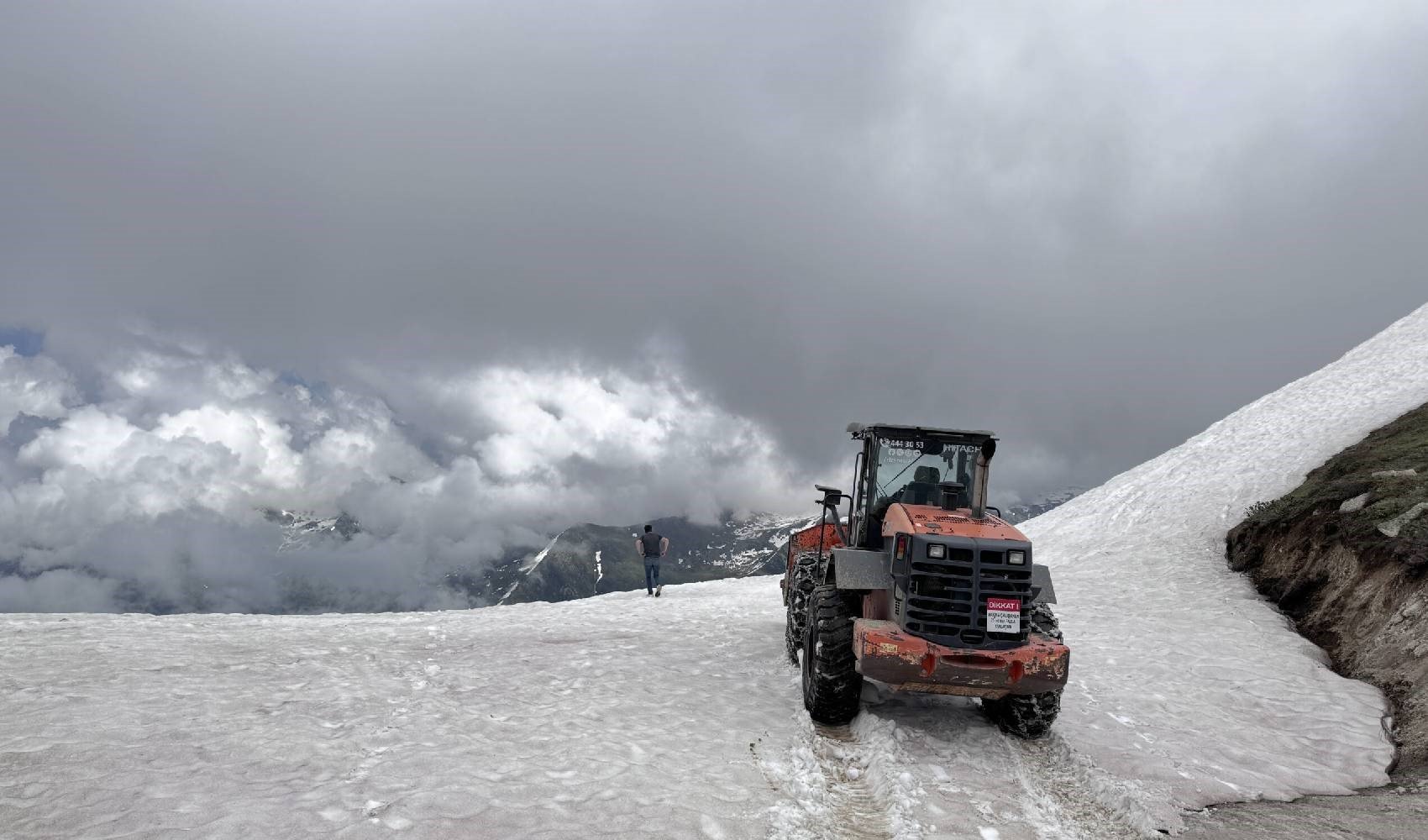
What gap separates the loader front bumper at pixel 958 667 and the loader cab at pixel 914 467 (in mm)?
2251

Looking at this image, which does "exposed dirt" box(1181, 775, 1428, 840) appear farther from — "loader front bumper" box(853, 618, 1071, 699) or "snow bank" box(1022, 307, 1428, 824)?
"loader front bumper" box(853, 618, 1071, 699)

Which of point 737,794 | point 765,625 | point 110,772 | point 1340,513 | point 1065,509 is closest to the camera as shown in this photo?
point 110,772

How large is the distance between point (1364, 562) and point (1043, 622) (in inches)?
337

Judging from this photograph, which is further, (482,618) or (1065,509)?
(1065,509)

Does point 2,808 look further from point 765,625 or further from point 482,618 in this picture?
point 765,625

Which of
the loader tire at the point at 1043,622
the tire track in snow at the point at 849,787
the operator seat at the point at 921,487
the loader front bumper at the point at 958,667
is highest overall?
the operator seat at the point at 921,487

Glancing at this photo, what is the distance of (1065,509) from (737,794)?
89.7 feet

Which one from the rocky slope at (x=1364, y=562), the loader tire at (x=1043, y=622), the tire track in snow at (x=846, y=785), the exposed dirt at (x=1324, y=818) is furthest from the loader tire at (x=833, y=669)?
the rocky slope at (x=1364, y=562)

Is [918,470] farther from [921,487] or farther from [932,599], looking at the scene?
[932,599]

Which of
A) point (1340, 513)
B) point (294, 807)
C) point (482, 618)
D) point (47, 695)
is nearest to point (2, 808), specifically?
point (294, 807)

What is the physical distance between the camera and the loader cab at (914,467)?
32.6 feet

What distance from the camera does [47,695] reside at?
26.6 ft

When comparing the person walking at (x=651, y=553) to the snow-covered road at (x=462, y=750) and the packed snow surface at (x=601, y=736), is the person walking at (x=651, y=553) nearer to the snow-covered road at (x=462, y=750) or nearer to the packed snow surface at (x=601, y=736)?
the packed snow surface at (x=601, y=736)

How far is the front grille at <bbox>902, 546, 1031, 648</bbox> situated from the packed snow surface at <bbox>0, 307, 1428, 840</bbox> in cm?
126
